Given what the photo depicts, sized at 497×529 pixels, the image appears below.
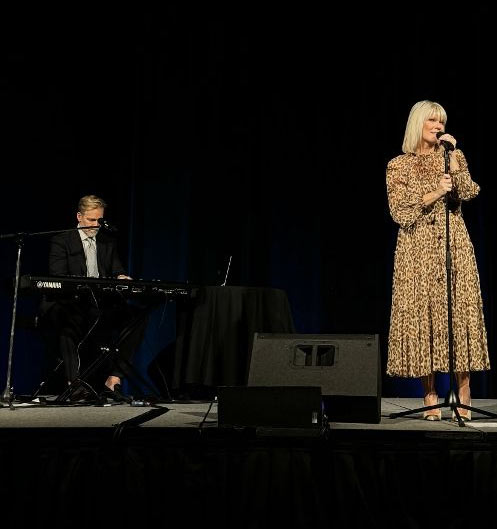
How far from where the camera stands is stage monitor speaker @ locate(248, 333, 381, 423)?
300cm

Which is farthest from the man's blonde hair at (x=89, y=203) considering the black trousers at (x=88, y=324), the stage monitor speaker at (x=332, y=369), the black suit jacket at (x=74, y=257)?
the stage monitor speaker at (x=332, y=369)

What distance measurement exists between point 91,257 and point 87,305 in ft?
1.60

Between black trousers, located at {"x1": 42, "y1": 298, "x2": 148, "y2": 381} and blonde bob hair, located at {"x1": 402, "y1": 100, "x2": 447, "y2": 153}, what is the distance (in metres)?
1.86

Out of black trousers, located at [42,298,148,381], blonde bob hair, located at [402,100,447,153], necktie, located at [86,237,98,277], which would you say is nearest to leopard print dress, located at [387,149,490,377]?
blonde bob hair, located at [402,100,447,153]

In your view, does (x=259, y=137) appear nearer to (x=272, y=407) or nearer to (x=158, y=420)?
(x=158, y=420)

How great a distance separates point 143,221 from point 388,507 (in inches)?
137

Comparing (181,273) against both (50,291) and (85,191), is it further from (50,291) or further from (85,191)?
(50,291)

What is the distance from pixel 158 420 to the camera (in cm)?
334

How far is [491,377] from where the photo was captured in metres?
5.65

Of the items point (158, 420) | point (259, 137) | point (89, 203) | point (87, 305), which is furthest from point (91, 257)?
point (158, 420)

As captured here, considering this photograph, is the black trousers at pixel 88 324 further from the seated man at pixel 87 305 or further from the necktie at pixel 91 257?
the necktie at pixel 91 257

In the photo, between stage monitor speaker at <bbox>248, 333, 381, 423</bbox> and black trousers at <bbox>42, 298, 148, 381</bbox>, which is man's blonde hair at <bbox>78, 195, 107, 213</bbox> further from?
stage monitor speaker at <bbox>248, 333, 381, 423</bbox>

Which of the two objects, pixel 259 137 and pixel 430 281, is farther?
pixel 259 137

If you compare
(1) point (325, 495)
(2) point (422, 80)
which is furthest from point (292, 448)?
(2) point (422, 80)
